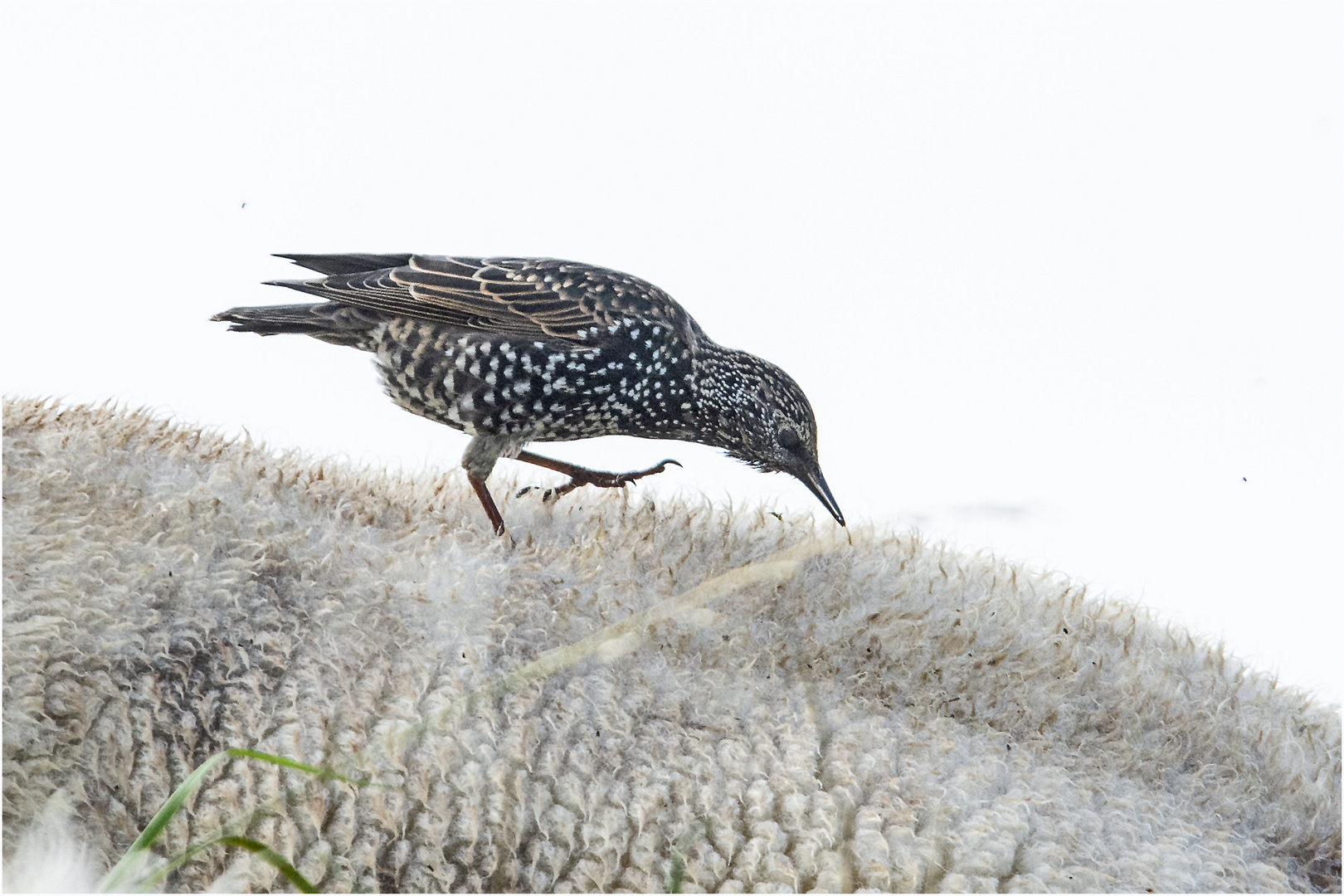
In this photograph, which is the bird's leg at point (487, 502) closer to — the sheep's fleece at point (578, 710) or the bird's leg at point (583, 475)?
the sheep's fleece at point (578, 710)

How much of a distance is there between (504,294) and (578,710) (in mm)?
1146

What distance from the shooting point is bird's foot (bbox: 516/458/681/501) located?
10.2 feet

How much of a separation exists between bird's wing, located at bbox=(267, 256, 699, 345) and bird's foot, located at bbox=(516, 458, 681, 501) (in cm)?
42

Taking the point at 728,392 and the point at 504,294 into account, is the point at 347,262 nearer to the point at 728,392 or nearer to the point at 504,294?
the point at 504,294

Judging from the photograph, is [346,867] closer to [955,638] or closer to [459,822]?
[459,822]

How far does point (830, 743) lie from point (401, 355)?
148 cm

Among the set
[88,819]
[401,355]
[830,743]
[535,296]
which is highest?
[535,296]

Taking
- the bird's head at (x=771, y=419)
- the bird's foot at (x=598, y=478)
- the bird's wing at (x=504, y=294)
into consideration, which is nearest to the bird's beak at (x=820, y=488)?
the bird's head at (x=771, y=419)

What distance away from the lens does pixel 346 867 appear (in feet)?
7.25

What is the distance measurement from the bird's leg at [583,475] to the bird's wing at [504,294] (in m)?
0.39

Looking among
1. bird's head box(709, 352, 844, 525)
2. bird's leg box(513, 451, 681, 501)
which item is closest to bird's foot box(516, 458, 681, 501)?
bird's leg box(513, 451, 681, 501)

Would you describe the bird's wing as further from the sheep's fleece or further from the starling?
the sheep's fleece

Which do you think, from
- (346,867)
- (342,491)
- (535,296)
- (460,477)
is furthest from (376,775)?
(535,296)

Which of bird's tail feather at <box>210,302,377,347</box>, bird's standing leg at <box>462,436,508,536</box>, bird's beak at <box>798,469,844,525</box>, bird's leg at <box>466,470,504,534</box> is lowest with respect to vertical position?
bird's leg at <box>466,470,504,534</box>
